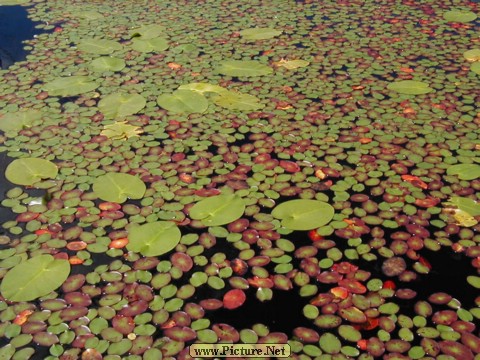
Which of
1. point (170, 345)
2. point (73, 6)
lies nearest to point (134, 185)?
point (170, 345)

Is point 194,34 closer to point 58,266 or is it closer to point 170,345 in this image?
point 58,266

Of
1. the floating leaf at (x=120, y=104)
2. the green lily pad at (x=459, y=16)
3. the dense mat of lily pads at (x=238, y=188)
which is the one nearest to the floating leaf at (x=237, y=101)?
the dense mat of lily pads at (x=238, y=188)

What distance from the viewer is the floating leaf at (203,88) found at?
9.98 ft

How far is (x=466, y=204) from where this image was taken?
88.2 inches

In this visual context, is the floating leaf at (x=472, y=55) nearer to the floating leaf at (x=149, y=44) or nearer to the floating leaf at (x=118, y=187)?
the floating leaf at (x=149, y=44)

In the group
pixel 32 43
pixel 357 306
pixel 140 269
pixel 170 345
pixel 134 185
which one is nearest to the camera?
pixel 170 345

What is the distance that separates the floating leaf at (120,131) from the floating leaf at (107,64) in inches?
24.4

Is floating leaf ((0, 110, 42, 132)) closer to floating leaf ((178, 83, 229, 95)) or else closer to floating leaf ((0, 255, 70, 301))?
floating leaf ((178, 83, 229, 95))

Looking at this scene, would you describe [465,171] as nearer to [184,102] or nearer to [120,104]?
[184,102]

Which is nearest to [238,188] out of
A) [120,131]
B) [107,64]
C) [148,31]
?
[120,131]

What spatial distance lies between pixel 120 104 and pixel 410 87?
4.77 feet

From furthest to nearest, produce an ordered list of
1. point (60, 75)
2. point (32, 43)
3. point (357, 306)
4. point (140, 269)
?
point (32, 43) → point (60, 75) → point (140, 269) → point (357, 306)

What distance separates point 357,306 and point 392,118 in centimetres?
123

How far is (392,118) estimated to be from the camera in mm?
2803
